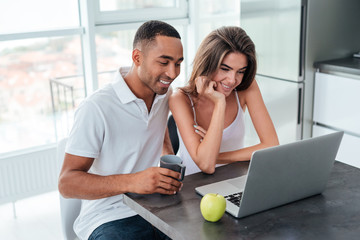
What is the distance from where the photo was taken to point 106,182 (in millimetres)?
1581

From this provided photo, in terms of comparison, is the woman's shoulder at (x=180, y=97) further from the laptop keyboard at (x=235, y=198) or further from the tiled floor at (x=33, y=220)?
the tiled floor at (x=33, y=220)

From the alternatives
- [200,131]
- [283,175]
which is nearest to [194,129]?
[200,131]

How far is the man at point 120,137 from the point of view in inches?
64.3

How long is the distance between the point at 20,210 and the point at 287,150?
2.47 m

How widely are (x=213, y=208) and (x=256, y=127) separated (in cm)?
89

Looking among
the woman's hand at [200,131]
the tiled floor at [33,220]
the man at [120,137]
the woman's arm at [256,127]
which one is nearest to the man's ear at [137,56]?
the man at [120,137]

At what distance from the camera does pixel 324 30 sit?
3.20m

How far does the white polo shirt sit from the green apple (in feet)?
1.80

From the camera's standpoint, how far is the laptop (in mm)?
1292

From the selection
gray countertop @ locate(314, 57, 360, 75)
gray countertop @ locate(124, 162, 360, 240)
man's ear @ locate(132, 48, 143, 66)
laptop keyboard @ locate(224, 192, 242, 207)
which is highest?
man's ear @ locate(132, 48, 143, 66)

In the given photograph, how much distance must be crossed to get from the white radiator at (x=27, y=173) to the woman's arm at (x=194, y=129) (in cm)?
167

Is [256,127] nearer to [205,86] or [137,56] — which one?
[205,86]

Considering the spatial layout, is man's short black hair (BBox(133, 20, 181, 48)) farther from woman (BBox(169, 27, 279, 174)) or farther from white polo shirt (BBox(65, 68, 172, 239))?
woman (BBox(169, 27, 279, 174))

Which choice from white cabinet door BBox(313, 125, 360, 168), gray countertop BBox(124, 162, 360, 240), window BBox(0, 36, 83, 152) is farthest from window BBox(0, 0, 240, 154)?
gray countertop BBox(124, 162, 360, 240)
